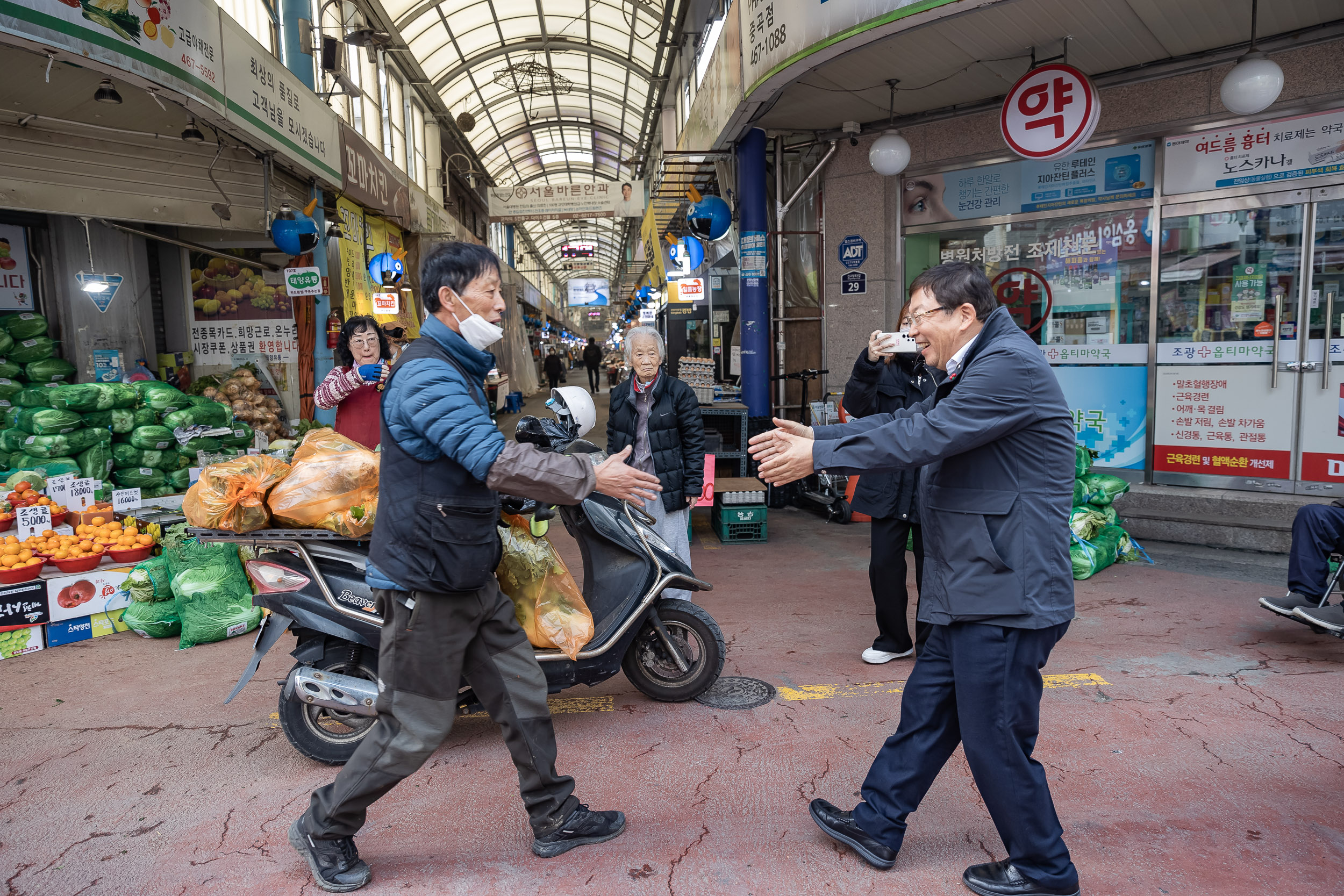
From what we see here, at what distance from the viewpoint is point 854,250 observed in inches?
334

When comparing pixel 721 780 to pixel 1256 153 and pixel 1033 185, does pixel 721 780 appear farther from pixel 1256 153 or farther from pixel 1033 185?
pixel 1256 153

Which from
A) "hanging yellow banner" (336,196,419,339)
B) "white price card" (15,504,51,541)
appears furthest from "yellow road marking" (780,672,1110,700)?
"hanging yellow banner" (336,196,419,339)

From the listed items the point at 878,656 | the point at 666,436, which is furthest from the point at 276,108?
the point at 878,656

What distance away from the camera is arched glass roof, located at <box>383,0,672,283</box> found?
15523 mm

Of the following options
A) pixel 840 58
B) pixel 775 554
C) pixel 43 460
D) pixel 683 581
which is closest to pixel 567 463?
pixel 683 581

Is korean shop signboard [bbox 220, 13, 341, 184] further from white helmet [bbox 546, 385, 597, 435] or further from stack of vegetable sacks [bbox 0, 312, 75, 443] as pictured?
white helmet [bbox 546, 385, 597, 435]

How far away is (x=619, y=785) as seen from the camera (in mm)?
3107

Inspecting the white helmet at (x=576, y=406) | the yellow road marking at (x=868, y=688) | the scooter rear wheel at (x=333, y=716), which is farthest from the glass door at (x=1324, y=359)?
the scooter rear wheel at (x=333, y=716)

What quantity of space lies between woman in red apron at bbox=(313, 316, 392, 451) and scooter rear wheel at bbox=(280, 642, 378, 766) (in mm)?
1916

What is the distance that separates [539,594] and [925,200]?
6.75 m

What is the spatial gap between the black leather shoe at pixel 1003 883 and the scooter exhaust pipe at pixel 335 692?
7.25 ft

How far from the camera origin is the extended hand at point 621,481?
2.31 m

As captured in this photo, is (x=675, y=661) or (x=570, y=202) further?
(x=570, y=202)

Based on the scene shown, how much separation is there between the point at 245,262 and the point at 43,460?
390cm
